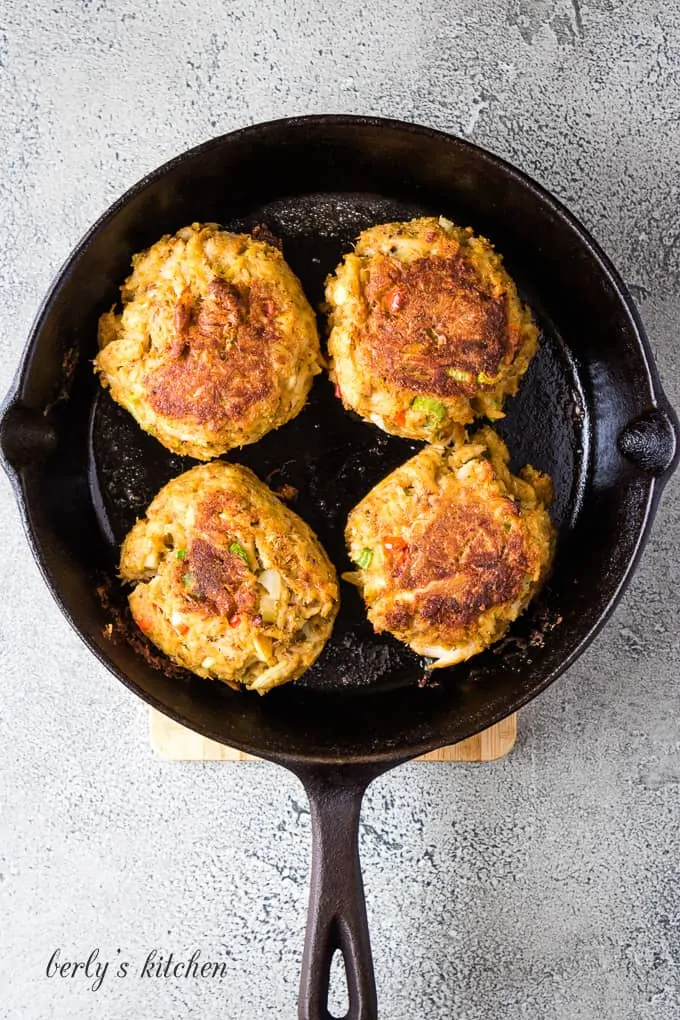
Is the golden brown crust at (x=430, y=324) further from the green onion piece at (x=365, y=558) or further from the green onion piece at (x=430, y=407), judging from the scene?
the green onion piece at (x=365, y=558)

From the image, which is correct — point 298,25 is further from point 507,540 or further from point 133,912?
point 133,912

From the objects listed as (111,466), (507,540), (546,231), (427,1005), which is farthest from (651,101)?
(427,1005)

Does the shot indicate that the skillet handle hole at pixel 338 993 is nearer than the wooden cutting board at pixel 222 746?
No

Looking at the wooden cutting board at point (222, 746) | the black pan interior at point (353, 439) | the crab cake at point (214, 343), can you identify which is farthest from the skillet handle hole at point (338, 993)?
the crab cake at point (214, 343)

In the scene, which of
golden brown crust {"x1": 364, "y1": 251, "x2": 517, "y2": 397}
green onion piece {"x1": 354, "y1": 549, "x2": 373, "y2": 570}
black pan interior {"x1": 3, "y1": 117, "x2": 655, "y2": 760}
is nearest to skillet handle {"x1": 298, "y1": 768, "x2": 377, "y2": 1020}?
black pan interior {"x1": 3, "y1": 117, "x2": 655, "y2": 760}

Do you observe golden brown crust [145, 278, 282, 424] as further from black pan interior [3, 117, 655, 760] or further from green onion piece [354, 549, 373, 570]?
green onion piece [354, 549, 373, 570]
